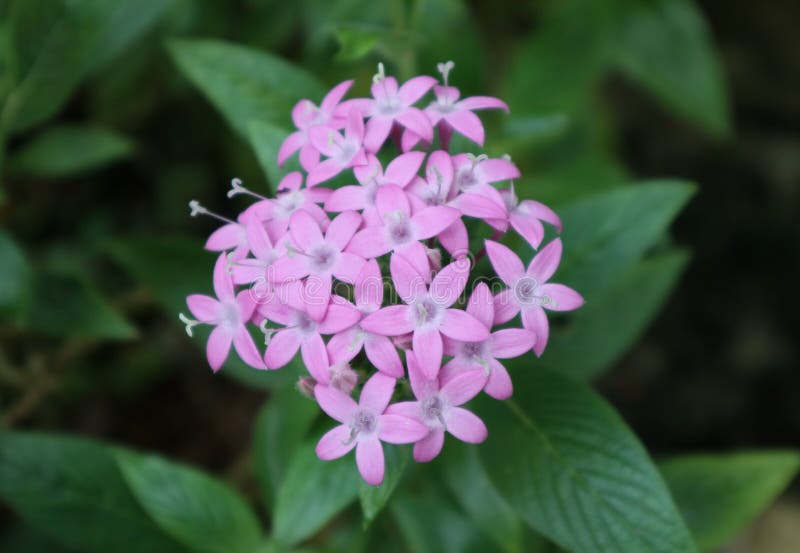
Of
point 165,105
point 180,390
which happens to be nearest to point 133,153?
point 165,105

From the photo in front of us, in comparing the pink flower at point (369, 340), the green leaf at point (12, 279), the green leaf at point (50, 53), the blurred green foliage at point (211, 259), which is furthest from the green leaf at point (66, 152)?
the pink flower at point (369, 340)

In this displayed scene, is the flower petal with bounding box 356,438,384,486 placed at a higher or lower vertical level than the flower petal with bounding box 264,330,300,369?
lower

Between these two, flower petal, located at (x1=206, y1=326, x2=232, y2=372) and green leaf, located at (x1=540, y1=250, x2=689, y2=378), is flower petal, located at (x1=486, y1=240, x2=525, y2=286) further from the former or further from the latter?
green leaf, located at (x1=540, y1=250, x2=689, y2=378)

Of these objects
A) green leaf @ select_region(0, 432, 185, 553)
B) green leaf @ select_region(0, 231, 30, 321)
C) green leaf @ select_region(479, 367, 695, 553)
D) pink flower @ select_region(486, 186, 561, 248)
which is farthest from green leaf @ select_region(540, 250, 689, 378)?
green leaf @ select_region(0, 231, 30, 321)

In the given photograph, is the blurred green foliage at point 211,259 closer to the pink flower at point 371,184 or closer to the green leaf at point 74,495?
the green leaf at point 74,495

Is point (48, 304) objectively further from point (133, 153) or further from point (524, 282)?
point (524, 282)

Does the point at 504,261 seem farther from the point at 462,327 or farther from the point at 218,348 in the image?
the point at 218,348
